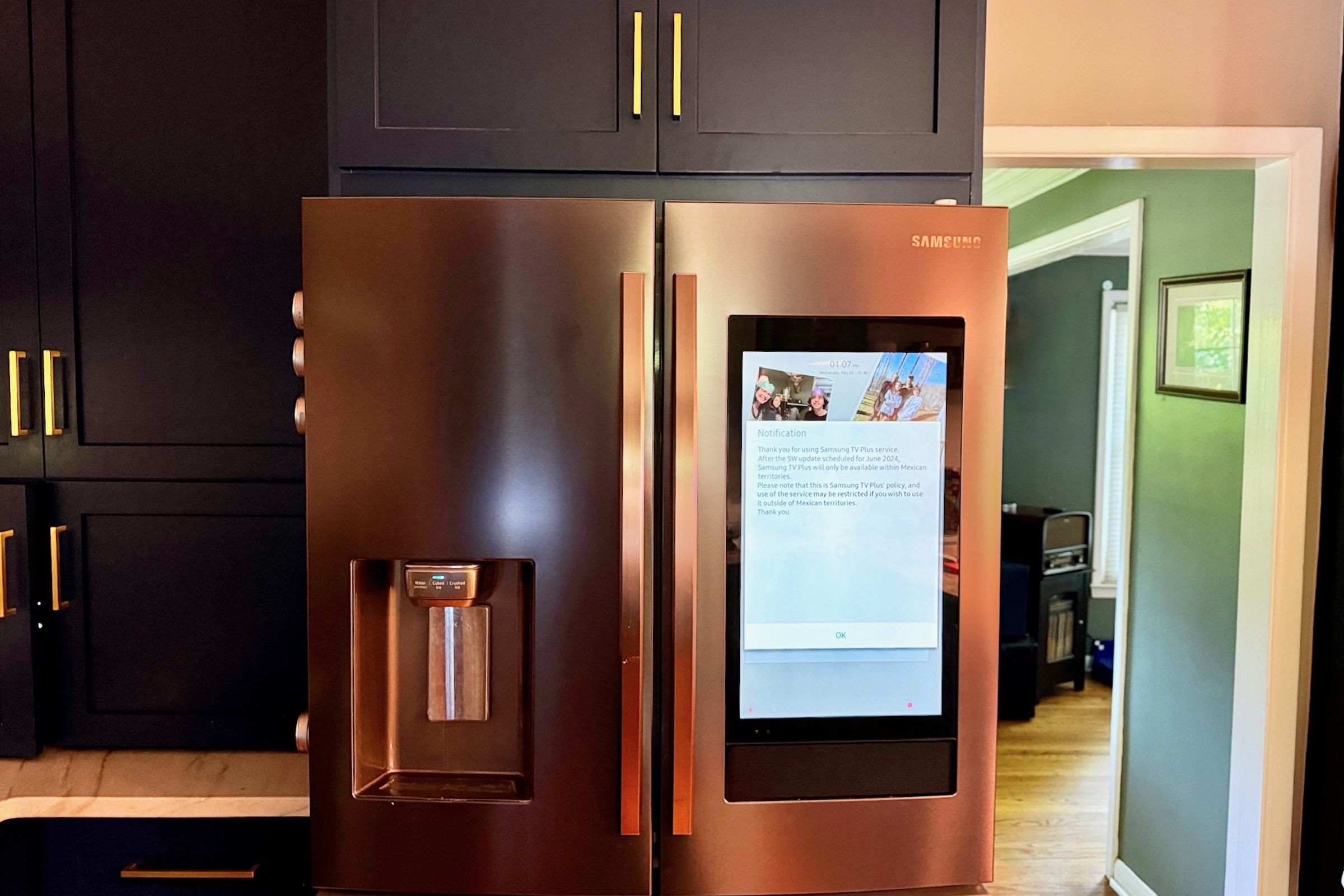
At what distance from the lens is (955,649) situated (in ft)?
4.22

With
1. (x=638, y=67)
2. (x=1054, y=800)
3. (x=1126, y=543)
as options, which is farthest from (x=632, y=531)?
(x=1054, y=800)

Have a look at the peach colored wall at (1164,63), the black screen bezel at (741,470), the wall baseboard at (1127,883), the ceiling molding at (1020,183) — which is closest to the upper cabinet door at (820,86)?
the black screen bezel at (741,470)

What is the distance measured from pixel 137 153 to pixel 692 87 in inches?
40.5

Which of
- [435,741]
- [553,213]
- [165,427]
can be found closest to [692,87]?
[553,213]

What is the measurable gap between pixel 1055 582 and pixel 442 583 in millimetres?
4588

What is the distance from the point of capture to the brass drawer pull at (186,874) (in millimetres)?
1557

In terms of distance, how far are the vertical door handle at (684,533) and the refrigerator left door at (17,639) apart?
3.92 feet

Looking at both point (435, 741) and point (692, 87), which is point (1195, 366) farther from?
point (435, 741)

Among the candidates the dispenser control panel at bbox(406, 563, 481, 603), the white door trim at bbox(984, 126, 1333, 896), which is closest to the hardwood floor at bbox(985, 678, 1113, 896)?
the white door trim at bbox(984, 126, 1333, 896)

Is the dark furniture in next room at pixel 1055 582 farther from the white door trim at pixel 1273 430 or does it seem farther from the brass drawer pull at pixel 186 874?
the brass drawer pull at pixel 186 874

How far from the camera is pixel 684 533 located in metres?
1.23

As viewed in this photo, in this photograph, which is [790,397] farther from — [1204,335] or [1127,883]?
[1127,883]

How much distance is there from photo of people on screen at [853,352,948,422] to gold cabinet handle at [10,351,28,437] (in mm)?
1451

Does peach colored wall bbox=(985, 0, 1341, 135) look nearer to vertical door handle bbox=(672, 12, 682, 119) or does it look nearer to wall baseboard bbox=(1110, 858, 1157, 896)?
vertical door handle bbox=(672, 12, 682, 119)
